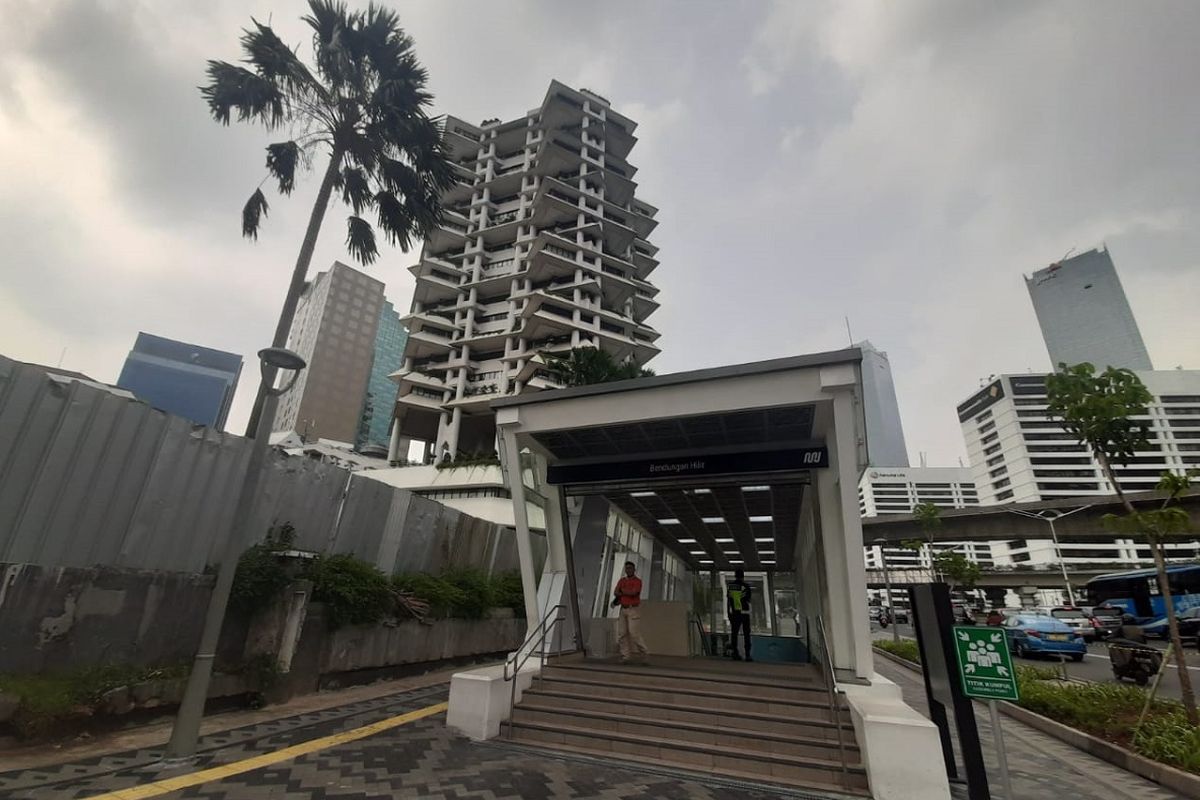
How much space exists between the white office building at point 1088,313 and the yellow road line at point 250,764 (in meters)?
220

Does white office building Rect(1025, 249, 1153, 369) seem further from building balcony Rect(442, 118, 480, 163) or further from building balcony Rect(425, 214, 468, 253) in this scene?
building balcony Rect(425, 214, 468, 253)

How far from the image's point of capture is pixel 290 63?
8961 mm

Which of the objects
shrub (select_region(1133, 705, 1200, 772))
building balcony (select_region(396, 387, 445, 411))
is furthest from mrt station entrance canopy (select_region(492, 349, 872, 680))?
building balcony (select_region(396, 387, 445, 411))

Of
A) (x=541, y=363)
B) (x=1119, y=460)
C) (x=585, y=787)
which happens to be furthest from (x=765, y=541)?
(x=541, y=363)

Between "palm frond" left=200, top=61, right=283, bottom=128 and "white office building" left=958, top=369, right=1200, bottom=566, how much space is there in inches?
4320

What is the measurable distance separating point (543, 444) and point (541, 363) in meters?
38.8

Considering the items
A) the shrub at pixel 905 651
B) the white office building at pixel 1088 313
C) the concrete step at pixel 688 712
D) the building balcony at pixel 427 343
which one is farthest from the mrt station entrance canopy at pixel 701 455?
the white office building at pixel 1088 313

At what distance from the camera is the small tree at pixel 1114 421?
7.98 metres

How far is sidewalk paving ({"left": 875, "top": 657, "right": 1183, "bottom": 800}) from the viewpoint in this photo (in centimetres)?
540

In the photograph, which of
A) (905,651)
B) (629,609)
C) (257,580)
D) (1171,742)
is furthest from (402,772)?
(905,651)

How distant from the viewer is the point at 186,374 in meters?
69.3

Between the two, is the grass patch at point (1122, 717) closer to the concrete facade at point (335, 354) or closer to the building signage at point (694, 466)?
the building signage at point (694, 466)

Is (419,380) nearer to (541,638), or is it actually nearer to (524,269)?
(524,269)

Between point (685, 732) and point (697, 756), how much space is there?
1.35 feet
